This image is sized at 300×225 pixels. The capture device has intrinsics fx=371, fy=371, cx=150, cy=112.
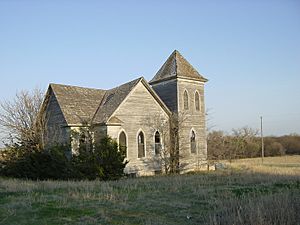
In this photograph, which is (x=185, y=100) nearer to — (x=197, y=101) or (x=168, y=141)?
(x=197, y=101)

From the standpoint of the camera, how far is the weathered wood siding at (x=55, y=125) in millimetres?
28156

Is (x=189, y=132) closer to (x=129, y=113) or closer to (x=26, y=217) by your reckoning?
(x=129, y=113)

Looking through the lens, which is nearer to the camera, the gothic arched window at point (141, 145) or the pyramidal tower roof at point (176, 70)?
the gothic arched window at point (141, 145)

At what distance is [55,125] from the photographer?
29500 mm

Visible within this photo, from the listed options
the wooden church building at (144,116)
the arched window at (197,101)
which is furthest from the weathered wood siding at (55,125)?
the arched window at (197,101)

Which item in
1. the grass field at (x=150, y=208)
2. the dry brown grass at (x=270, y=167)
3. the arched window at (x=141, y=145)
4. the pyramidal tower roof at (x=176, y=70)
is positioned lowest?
the dry brown grass at (x=270, y=167)

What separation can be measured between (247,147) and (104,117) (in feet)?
160

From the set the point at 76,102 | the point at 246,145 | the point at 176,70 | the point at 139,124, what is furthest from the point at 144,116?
the point at 246,145

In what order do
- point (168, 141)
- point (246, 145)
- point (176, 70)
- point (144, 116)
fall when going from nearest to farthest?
point (144, 116), point (168, 141), point (176, 70), point (246, 145)

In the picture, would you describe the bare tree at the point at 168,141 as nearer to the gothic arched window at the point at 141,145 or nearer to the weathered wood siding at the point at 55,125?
the gothic arched window at the point at 141,145

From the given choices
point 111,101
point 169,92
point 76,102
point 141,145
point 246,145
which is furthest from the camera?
point 246,145

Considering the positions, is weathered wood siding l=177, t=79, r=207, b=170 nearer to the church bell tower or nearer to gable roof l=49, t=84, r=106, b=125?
the church bell tower

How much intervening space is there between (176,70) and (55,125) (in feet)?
39.8

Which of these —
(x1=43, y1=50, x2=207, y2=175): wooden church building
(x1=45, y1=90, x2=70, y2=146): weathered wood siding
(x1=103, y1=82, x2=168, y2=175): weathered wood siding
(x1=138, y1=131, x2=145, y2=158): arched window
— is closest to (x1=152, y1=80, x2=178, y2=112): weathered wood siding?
(x1=43, y1=50, x2=207, y2=175): wooden church building
